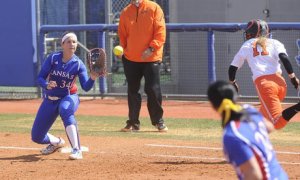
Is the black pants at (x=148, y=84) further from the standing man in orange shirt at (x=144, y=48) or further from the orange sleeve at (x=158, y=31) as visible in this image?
the orange sleeve at (x=158, y=31)

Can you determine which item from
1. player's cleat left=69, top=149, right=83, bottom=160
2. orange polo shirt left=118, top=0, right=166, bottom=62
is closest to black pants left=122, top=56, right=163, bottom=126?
orange polo shirt left=118, top=0, right=166, bottom=62

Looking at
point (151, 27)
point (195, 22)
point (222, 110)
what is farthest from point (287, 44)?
point (222, 110)

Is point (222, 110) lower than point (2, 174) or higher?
higher

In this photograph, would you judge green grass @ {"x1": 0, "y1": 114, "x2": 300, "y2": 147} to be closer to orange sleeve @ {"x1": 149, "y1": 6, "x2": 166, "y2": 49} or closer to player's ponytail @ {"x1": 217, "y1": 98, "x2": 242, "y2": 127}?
orange sleeve @ {"x1": 149, "y1": 6, "x2": 166, "y2": 49}

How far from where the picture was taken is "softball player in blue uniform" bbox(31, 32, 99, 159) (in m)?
9.16

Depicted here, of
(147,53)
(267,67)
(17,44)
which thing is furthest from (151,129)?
(17,44)

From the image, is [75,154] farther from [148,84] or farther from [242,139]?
[242,139]

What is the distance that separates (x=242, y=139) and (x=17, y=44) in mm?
14634

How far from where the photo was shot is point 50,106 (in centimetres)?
937

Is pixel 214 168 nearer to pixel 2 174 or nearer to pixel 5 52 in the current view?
pixel 2 174

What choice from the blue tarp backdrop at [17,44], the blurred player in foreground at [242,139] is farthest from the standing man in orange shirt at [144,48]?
the blurred player in foreground at [242,139]

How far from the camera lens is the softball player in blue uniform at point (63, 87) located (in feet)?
30.1

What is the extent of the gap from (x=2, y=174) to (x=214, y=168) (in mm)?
2541

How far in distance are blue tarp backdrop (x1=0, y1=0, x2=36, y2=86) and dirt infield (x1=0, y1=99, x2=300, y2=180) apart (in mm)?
6602
